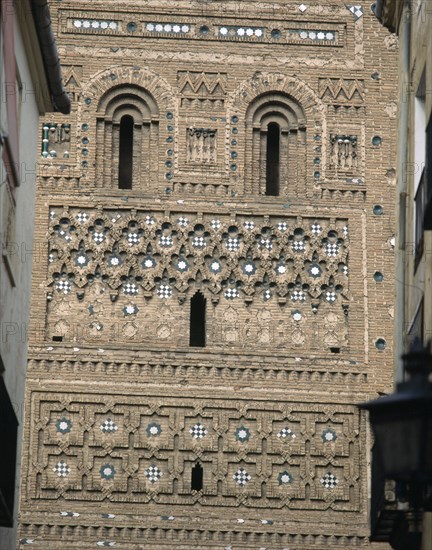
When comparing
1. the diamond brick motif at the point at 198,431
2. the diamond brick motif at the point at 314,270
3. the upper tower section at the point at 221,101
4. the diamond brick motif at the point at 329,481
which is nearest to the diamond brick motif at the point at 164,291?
the upper tower section at the point at 221,101

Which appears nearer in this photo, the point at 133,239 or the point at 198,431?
the point at 198,431

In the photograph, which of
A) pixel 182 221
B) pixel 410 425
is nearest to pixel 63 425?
pixel 182 221

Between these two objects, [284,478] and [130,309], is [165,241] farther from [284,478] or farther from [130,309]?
[284,478]

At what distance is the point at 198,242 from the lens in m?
22.7

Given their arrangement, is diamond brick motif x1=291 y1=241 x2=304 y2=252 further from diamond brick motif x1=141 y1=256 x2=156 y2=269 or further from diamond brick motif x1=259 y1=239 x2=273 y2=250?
diamond brick motif x1=141 y1=256 x2=156 y2=269

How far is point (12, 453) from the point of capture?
12469 mm

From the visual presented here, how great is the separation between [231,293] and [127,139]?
251cm

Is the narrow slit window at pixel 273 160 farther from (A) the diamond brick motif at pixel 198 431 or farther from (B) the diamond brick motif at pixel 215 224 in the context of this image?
(A) the diamond brick motif at pixel 198 431

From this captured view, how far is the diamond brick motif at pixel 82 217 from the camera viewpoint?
22.8m

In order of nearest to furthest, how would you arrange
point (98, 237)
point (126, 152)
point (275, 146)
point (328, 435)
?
point (328, 435) < point (98, 237) < point (126, 152) < point (275, 146)

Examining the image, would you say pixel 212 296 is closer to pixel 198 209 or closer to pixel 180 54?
pixel 198 209

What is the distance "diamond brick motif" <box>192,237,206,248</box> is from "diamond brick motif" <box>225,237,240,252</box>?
29cm

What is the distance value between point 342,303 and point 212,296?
161cm

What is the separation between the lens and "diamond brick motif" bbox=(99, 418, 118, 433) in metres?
22.0
